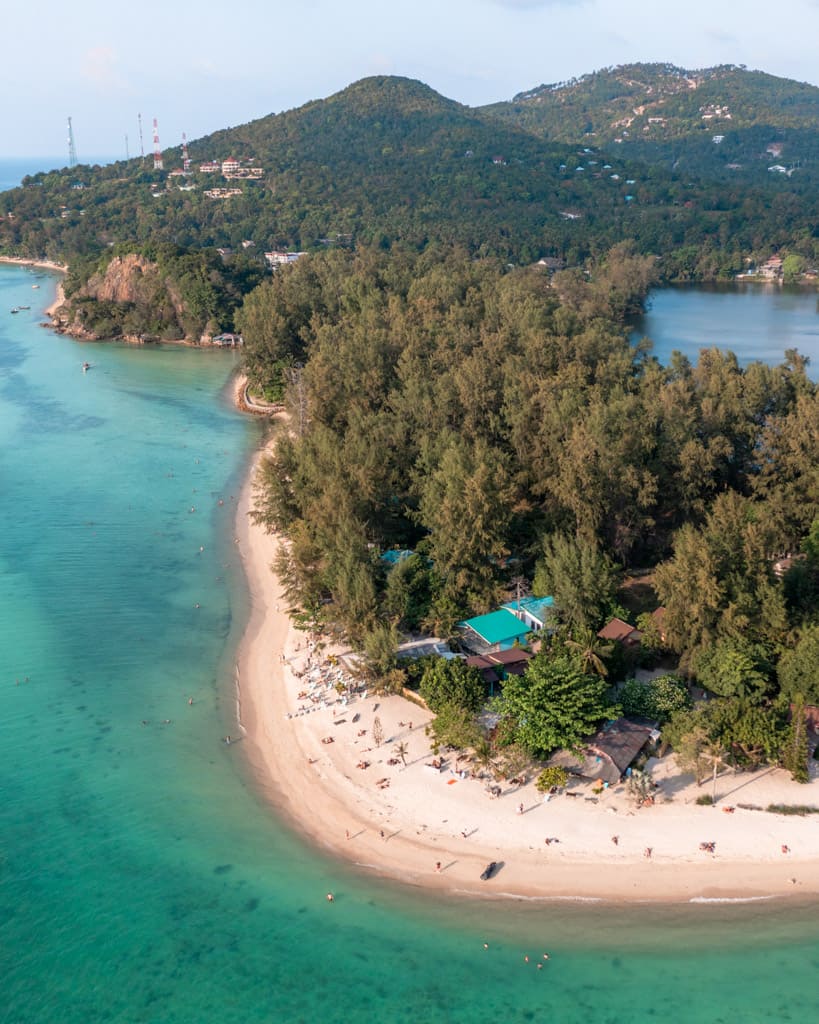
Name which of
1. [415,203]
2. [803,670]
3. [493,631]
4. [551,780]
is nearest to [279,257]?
[415,203]

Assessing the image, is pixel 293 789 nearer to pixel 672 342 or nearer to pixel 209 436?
pixel 209 436

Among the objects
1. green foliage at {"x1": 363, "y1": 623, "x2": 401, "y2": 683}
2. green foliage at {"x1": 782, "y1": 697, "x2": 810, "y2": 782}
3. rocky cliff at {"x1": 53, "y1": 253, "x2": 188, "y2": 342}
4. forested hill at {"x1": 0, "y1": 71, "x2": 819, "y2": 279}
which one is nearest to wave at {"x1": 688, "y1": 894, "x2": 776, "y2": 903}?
green foliage at {"x1": 782, "y1": 697, "x2": 810, "y2": 782}

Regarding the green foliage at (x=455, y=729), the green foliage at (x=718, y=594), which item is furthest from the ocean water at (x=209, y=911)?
the green foliage at (x=718, y=594)

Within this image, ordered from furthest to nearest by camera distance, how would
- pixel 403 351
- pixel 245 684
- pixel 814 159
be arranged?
pixel 814 159 → pixel 403 351 → pixel 245 684

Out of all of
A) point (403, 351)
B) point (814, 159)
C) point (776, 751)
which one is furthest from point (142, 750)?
point (814, 159)

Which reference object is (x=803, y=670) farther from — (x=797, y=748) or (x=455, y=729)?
(x=455, y=729)

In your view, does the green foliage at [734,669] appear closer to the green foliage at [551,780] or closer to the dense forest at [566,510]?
the dense forest at [566,510]
